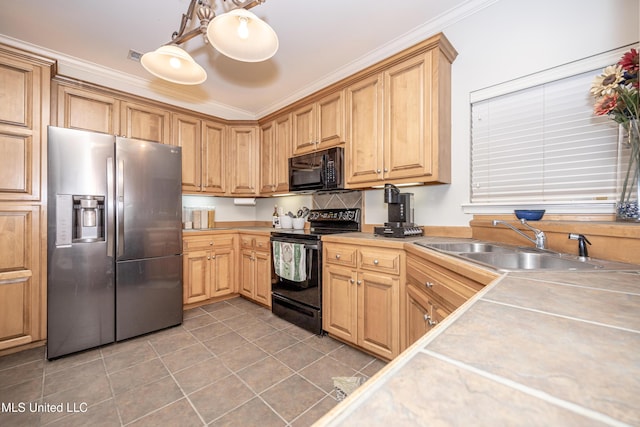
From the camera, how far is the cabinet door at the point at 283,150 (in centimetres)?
308

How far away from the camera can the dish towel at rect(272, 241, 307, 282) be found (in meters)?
2.43

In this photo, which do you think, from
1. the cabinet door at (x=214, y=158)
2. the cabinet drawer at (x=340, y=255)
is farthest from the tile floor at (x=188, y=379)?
the cabinet door at (x=214, y=158)

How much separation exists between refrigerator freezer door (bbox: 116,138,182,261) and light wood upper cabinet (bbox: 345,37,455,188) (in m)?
1.74

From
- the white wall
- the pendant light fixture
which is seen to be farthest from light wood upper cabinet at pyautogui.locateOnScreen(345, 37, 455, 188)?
the pendant light fixture

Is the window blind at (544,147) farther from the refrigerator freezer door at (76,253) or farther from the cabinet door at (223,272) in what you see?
the refrigerator freezer door at (76,253)

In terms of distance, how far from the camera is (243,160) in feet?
11.7

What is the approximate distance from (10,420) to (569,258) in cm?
289

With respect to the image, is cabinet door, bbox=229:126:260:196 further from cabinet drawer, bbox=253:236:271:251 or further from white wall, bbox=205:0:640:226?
white wall, bbox=205:0:640:226

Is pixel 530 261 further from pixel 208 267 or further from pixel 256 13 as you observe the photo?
pixel 208 267

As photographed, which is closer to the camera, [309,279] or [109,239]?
[109,239]

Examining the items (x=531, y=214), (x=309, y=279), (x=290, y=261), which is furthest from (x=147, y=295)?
(x=531, y=214)

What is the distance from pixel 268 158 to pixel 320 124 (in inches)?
40.0

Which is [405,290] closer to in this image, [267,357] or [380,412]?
[267,357]

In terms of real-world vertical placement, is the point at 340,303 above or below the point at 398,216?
below
